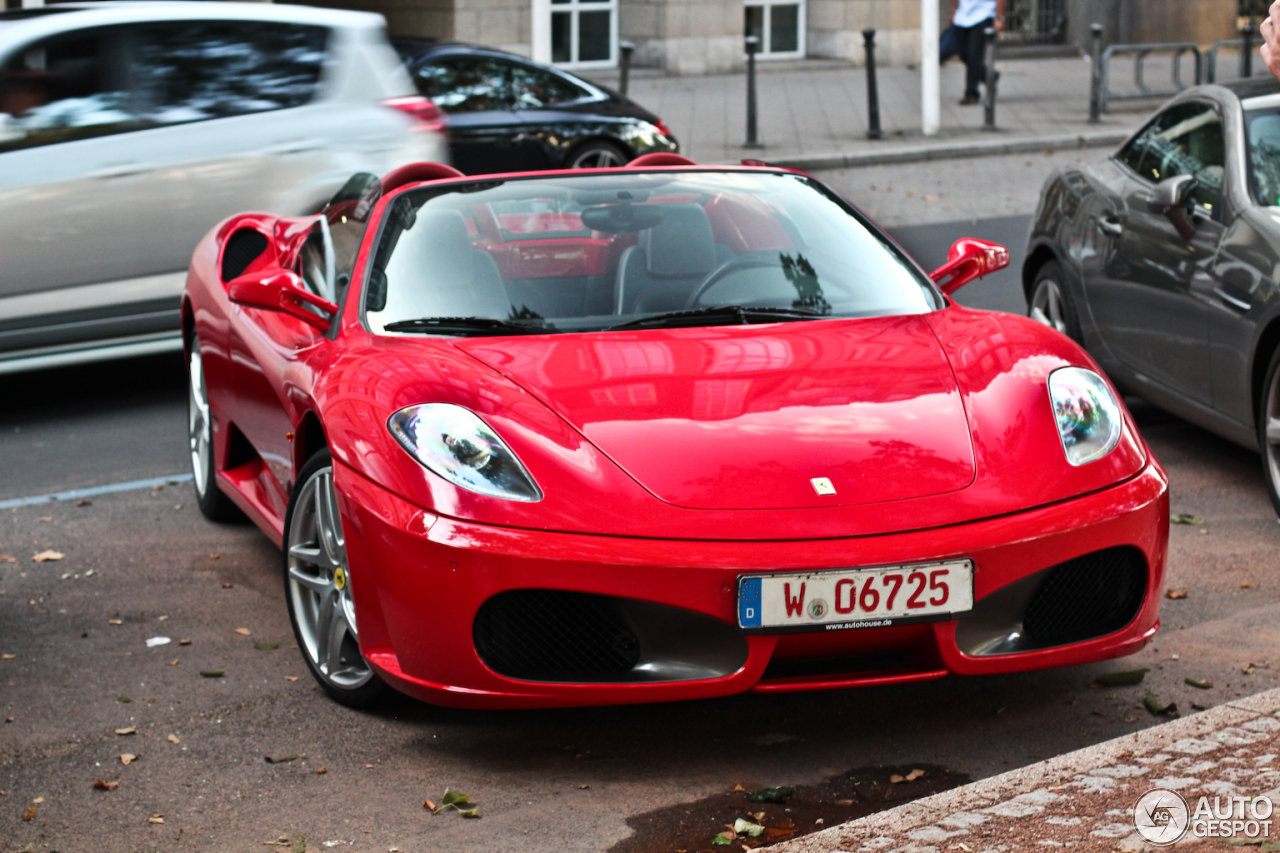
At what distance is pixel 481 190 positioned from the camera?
5012 millimetres

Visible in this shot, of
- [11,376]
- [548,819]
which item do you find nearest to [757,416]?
[548,819]

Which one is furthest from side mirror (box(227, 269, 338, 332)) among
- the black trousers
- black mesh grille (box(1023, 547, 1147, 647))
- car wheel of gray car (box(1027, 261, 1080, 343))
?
the black trousers

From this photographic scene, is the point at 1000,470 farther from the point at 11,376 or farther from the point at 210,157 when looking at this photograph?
the point at 11,376

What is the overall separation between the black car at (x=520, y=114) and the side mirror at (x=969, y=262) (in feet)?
24.6

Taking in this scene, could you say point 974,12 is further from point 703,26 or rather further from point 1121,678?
point 1121,678

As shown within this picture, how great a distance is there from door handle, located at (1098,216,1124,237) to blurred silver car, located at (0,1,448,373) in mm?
3434

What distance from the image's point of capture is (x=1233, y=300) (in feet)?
19.1

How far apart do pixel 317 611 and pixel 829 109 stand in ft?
53.9

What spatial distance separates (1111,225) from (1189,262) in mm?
682

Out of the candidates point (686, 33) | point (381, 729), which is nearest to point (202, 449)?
point (381, 729)

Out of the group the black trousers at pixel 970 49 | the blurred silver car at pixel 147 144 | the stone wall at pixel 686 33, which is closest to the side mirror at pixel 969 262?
the blurred silver car at pixel 147 144

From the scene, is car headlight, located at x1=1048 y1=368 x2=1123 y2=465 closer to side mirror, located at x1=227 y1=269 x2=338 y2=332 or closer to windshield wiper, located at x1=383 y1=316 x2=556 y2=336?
windshield wiper, located at x1=383 y1=316 x2=556 y2=336

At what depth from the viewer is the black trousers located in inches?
781

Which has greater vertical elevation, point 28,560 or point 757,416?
point 757,416
